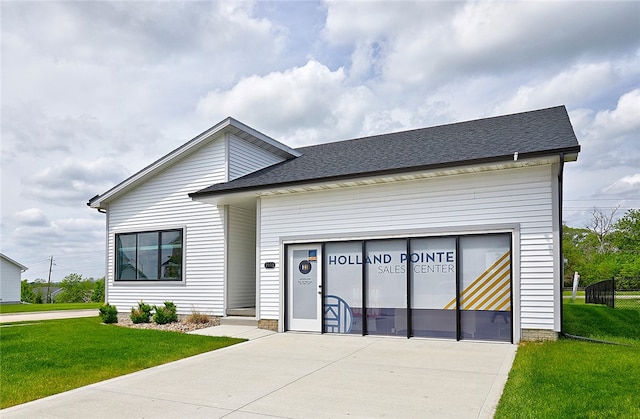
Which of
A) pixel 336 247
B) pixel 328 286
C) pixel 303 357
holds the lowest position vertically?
pixel 303 357

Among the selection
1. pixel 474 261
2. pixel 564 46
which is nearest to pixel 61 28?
pixel 474 261

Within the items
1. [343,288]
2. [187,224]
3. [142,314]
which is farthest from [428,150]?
[142,314]

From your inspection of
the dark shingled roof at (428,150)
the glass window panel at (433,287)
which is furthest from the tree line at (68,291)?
the glass window panel at (433,287)

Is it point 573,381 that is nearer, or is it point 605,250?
point 573,381

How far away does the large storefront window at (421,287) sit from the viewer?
9734mm

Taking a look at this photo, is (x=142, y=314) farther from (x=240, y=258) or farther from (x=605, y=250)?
(x=605, y=250)

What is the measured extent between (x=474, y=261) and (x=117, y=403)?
Result: 23.2 ft

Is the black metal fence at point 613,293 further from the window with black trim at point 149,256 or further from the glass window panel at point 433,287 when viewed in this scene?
the window with black trim at point 149,256

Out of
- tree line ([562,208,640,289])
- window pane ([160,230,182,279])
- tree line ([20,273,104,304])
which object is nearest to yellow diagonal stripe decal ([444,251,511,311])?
window pane ([160,230,182,279])

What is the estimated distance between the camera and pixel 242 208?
14.3 metres

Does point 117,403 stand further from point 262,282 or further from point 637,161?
point 637,161

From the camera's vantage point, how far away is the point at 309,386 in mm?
6586

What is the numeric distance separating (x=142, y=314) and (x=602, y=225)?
44.8 meters

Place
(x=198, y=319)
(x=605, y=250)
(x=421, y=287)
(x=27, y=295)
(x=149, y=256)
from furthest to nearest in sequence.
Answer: (x=27, y=295), (x=605, y=250), (x=149, y=256), (x=198, y=319), (x=421, y=287)
